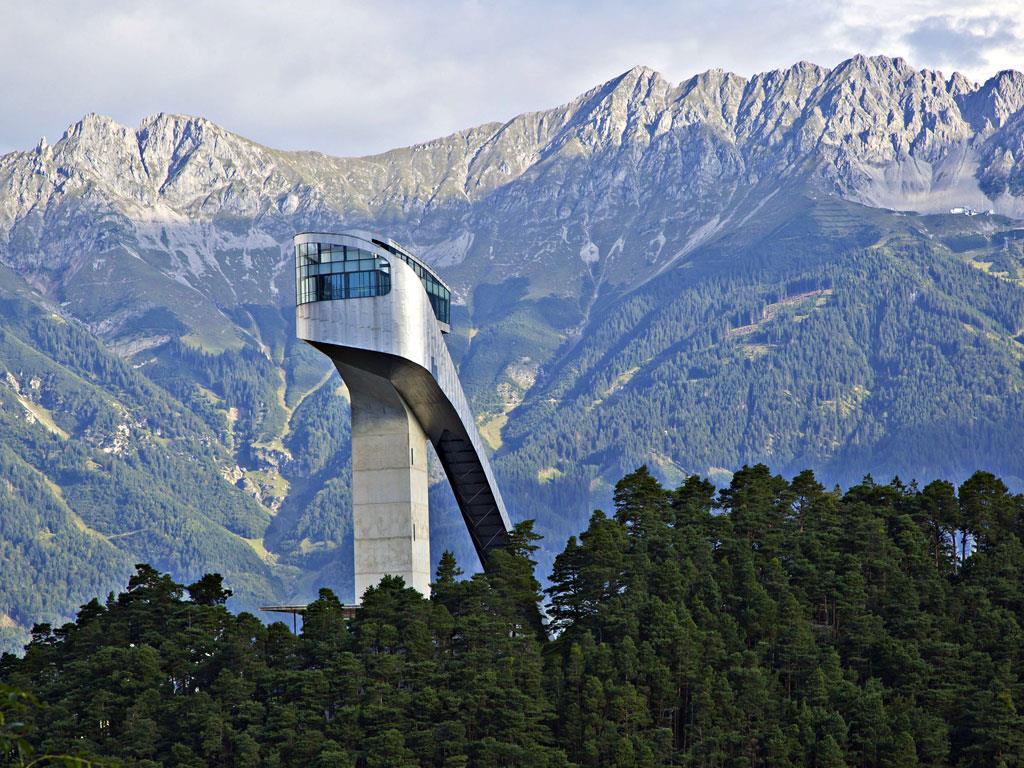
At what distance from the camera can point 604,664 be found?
78188 millimetres

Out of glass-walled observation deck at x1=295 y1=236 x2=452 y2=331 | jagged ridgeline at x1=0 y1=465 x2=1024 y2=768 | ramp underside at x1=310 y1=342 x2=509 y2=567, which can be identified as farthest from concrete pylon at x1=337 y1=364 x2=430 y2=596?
glass-walled observation deck at x1=295 y1=236 x2=452 y2=331

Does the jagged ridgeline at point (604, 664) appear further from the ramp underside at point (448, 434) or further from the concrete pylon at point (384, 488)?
the ramp underside at point (448, 434)

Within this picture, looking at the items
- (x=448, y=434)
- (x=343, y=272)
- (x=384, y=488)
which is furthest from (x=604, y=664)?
(x=343, y=272)

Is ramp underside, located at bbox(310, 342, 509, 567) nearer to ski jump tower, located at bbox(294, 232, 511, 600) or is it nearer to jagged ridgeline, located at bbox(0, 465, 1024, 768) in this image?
ski jump tower, located at bbox(294, 232, 511, 600)

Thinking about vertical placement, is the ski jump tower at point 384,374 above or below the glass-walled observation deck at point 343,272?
below

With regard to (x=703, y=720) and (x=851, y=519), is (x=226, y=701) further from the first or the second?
(x=851, y=519)

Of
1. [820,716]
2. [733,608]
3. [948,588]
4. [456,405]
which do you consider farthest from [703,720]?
[456,405]

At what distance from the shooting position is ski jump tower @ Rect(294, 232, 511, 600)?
295 feet

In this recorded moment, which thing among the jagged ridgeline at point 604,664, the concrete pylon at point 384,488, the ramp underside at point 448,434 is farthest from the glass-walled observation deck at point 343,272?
the jagged ridgeline at point 604,664

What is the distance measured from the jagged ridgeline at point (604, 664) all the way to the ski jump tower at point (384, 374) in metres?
5.31

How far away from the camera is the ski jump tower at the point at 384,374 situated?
89875 millimetres

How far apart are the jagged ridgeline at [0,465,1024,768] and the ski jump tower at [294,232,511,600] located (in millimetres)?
5308

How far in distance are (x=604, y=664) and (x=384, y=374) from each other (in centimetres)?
2198

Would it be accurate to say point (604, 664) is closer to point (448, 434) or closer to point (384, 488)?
A: point (384, 488)
